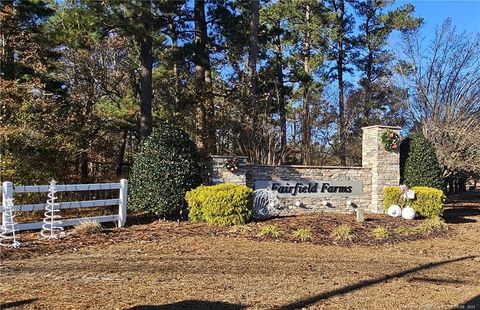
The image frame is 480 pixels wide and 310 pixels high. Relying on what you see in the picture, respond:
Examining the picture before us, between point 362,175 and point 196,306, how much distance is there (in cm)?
922

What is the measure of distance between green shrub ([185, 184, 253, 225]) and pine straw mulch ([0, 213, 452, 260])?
0.86 feet

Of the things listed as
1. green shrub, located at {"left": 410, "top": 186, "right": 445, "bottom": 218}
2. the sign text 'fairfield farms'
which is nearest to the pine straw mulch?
green shrub, located at {"left": 410, "top": 186, "right": 445, "bottom": 218}

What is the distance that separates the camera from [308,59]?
2527 centimetres

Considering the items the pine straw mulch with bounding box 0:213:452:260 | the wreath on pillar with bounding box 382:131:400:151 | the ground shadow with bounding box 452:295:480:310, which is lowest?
the ground shadow with bounding box 452:295:480:310

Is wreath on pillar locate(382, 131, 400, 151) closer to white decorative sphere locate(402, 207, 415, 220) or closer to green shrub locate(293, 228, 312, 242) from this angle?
white decorative sphere locate(402, 207, 415, 220)

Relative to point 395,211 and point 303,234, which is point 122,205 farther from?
point 395,211

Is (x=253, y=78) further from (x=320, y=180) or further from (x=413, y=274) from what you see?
(x=413, y=274)

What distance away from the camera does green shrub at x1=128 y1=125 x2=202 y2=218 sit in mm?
10359

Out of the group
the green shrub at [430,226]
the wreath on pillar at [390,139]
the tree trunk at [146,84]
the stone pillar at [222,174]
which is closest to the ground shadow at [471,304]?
the green shrub at [430,226]

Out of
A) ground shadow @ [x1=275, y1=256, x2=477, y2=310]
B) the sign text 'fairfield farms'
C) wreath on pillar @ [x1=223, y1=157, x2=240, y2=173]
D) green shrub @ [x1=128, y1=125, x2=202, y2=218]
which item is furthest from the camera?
the sign text 'fairfield farms'

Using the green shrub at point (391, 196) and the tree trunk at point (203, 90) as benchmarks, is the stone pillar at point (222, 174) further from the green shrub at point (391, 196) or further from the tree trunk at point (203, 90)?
the green shrub at point (391, 196)

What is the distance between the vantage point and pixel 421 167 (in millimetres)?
12969

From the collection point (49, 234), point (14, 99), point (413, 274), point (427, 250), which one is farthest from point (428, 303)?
point (14, 99)

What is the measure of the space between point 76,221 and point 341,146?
454 inches
